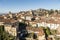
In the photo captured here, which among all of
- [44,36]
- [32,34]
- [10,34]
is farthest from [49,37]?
[10,34]

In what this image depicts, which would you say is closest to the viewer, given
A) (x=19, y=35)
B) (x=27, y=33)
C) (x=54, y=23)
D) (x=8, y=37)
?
(x=8, y=37)

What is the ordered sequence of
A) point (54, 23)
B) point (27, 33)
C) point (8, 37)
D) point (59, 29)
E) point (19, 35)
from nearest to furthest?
1. point (8, 37)
2. point (19, 35)
3. point (27, 33)
4. point (59, 29)
5. point (54, 23)

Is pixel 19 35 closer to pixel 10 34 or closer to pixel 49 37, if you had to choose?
pixel 10 34

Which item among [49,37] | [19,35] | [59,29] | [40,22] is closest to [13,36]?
[19,35]

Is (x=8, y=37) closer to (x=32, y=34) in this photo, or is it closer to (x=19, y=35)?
(x=19, y=35)

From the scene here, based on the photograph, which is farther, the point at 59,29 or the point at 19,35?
the point at 59,29

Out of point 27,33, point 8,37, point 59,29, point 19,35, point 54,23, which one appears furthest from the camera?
point 54,23

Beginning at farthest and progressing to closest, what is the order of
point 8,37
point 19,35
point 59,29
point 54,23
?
point 54,23
point 59,29
point 19,35
point 8,37

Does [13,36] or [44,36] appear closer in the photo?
[13,36]
